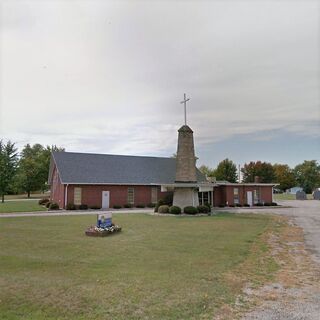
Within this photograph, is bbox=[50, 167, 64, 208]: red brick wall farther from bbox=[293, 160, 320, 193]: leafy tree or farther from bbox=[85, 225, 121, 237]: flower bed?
bbox=[293, 160, 320, 193]: leafy tree

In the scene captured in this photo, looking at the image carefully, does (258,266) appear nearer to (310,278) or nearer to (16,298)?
(310,278)

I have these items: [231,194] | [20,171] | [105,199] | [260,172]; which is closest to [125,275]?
[105,199]

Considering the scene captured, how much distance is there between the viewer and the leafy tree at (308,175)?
3706 inches

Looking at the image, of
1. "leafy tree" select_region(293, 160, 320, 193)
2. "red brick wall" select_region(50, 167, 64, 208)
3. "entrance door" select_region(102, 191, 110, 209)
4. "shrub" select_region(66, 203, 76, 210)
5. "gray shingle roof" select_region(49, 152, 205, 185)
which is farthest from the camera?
"leafy tree" select_region(293, 160, 320, 193)

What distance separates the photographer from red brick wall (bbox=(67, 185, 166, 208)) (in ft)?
113

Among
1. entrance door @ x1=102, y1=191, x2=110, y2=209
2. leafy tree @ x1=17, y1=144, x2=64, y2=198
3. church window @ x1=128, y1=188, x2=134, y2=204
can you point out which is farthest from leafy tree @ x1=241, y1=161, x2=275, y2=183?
entrance door @ x1=102, y1=191, x2=110, y2=209

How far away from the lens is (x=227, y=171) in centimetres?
6712

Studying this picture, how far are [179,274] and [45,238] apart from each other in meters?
7.46

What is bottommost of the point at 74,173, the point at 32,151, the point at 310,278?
the point at 310,278

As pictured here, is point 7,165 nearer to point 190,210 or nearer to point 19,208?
point 19,208

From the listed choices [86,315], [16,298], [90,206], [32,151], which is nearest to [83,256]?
[16,298]

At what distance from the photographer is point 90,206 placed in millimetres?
34406

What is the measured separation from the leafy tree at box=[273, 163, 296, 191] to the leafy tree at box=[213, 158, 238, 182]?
22.0 meters

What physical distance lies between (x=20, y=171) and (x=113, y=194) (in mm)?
24738
